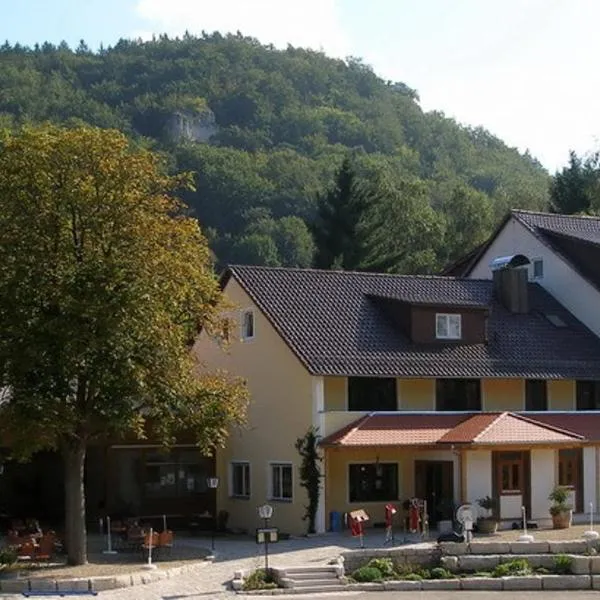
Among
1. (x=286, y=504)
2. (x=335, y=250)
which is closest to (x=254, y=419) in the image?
(x=286, y=504)

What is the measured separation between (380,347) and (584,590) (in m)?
11.6

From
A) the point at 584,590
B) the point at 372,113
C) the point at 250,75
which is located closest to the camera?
the point at 584,590

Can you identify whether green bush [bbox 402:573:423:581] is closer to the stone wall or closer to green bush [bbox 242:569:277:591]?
the stone wall

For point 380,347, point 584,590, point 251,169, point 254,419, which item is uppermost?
point 251,169

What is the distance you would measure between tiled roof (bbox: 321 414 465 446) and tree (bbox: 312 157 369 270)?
3294cm

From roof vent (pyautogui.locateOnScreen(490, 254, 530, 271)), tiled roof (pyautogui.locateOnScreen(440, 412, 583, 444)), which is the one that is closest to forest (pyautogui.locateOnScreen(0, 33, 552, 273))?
roof vent (pyautogui.locateOnScreen(490, 254, 530, 271))

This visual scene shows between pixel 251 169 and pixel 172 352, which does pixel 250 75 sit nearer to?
pixel 251 169

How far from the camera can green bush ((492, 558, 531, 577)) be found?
86.0ft

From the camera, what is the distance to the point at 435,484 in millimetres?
34500

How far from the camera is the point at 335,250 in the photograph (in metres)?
67.7

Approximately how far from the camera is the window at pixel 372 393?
34.5m

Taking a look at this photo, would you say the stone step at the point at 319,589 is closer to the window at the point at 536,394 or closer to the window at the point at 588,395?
the window at the point at 536,394

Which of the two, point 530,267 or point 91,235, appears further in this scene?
point 530,267

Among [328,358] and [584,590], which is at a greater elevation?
[328,358]
